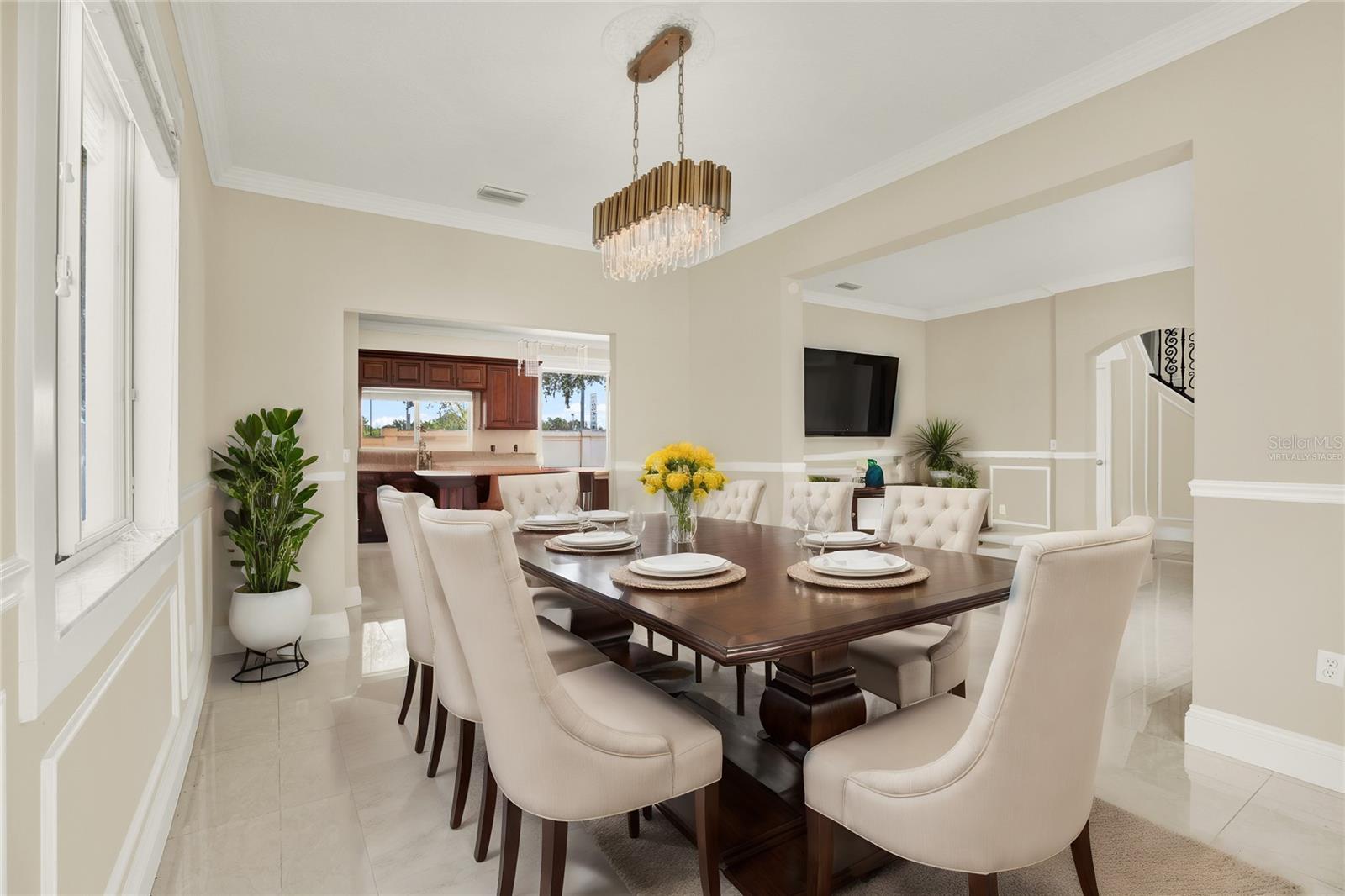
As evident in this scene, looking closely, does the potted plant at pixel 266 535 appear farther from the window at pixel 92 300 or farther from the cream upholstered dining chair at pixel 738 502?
the cream upholstered dining chair at pixel 738 502

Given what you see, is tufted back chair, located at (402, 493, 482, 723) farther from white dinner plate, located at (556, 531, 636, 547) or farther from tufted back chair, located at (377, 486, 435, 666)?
white dinner plate, located at (556, 531, 636, 547)

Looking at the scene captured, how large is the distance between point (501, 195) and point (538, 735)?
366cm

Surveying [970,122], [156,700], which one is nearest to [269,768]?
[156,700]

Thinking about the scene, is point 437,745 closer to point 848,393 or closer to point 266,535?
point 266,535

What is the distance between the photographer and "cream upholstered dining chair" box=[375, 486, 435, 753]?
84.8 inches

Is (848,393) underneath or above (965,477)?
above

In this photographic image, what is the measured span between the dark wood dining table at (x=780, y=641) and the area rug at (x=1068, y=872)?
0.07m

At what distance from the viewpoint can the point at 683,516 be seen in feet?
7.89

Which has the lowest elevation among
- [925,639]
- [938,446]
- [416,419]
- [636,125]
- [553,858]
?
[553,858]

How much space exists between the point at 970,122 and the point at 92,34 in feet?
11.1

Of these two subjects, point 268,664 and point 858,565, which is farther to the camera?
point 268,664

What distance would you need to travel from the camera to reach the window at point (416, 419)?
8.16 metres

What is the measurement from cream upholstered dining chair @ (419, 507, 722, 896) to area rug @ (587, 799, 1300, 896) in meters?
0.33

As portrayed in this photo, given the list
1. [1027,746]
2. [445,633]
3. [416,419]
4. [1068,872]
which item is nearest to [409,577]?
[445,633]
